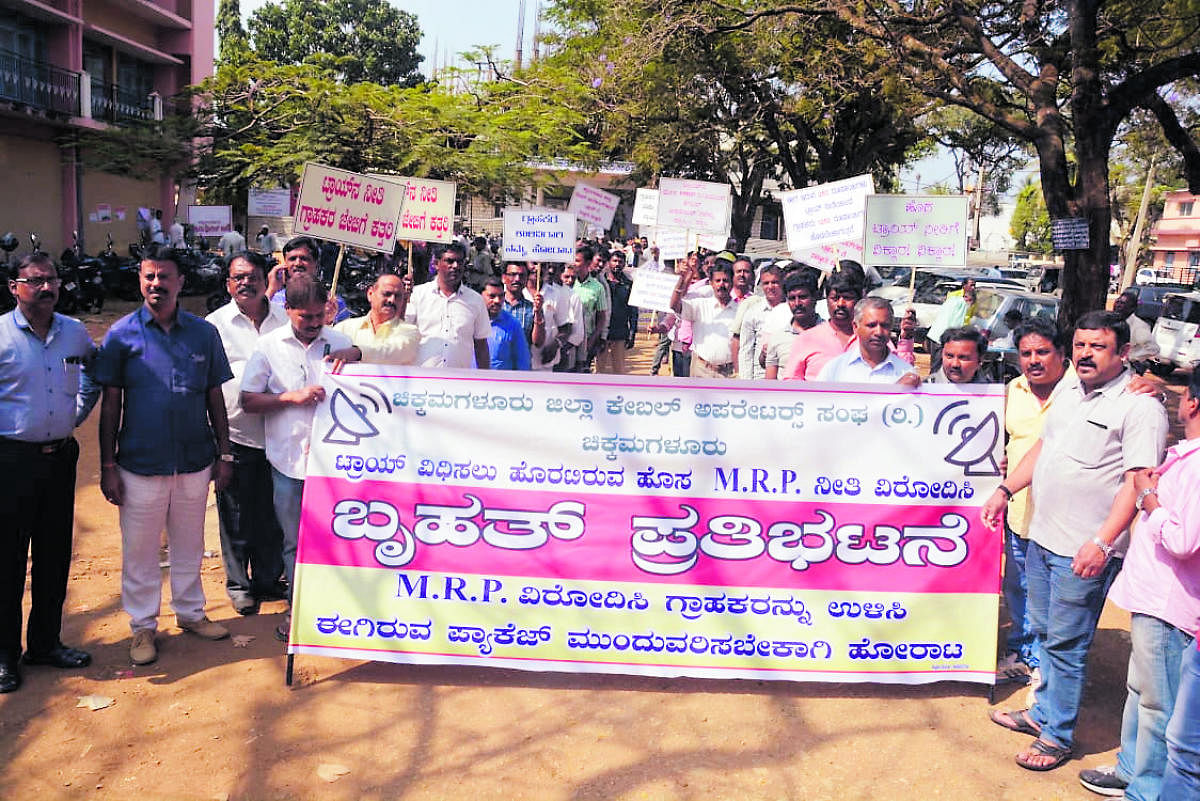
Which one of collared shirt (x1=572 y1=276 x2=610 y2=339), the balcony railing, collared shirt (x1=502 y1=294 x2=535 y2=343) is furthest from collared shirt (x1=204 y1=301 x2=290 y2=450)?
the balcony railing

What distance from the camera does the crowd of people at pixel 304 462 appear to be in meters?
3.41

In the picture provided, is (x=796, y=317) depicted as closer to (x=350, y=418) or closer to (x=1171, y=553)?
(x=350, y=418)

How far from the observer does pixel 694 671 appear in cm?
430

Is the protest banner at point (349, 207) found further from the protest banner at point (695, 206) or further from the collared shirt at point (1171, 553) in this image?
the collared shirt at point (1171, 553)

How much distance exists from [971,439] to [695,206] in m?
6.53

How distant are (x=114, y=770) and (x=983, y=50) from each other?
11.3m

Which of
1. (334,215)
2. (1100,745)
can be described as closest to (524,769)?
(1100,745)

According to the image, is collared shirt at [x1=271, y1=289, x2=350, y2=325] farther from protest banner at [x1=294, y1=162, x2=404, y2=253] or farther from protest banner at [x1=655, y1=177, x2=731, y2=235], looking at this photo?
protest banner at [x1=655, y1=177, x2=731, y2=235]

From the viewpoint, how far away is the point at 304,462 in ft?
15.1

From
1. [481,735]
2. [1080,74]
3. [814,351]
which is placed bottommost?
[481,735]

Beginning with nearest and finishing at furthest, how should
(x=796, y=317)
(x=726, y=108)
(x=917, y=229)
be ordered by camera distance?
(x=796, y=317), (x=917, y=229), (x=726, y=108)

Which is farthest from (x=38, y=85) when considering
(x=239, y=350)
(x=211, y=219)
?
(x=239, y=350)

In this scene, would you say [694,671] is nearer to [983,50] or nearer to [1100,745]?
[1100,745]

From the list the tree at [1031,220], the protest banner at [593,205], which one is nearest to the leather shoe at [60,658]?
the protest banner at [593,205]
